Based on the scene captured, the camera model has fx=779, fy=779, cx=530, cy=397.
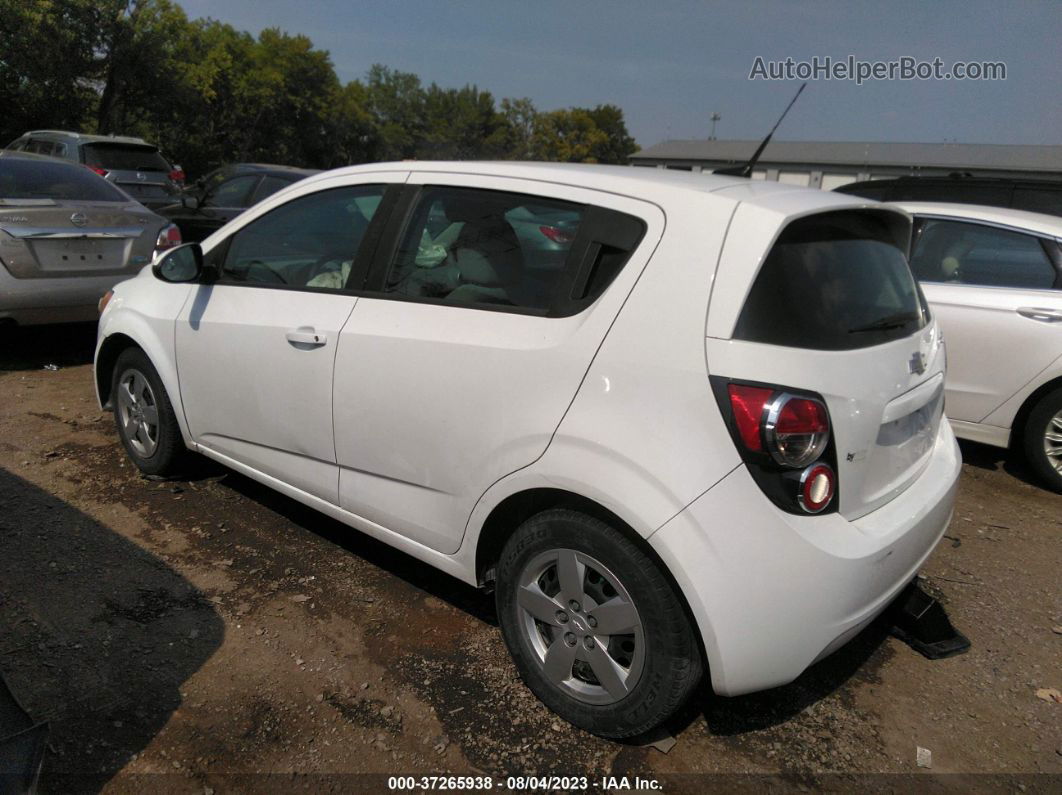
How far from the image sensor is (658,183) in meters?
2.44

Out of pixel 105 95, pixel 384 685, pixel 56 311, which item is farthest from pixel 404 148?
pixel 384 685

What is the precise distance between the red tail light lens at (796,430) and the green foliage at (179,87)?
8.22 meters

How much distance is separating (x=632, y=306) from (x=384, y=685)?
62.2 inches

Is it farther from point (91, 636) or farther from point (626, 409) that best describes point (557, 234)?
point (91, 636)

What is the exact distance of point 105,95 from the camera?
26.9m

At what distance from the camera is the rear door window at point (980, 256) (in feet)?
15.8

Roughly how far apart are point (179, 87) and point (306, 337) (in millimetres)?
31352

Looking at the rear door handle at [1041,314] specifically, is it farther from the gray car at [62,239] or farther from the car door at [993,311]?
the gray car at [62,239]

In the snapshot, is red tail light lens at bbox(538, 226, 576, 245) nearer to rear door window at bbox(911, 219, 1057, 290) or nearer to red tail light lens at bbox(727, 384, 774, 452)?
red tail light lens at bbox(727, 384, 774, 452)

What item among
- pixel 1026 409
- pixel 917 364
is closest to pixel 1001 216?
pixel 1026 409

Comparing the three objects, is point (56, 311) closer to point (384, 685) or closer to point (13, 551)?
point (13, 551)

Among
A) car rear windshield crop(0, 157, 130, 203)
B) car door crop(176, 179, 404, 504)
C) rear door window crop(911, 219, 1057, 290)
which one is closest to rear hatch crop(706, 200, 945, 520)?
car door crop(176, 179, 404, 504)

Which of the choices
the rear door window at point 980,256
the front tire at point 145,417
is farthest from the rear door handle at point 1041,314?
the front tire at point 145,417

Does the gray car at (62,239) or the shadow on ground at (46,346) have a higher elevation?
the gray car at (62,239)
